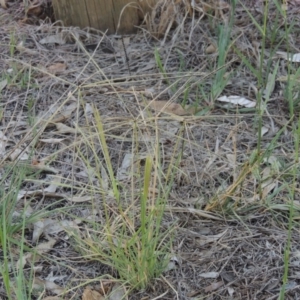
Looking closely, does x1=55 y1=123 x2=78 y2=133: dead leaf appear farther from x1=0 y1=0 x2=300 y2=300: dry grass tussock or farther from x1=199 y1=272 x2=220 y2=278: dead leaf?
x1=199 y1=272 x2=220 y2=278: dead leaf

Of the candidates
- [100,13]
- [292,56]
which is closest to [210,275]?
[292,56]

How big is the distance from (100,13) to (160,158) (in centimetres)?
113

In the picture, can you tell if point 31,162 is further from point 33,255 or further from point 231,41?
point 231,41

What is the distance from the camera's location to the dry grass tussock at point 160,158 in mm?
2045

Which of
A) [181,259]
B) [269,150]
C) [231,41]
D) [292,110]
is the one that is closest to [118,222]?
[181,259]

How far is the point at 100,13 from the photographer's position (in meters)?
3.27

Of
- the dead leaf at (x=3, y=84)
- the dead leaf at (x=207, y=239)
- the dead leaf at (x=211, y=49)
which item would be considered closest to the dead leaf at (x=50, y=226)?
the dead leaf at (x=207, y=239)

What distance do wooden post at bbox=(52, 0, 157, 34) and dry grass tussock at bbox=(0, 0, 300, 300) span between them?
56mm

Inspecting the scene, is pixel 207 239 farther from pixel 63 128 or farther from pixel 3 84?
pixel 3 84

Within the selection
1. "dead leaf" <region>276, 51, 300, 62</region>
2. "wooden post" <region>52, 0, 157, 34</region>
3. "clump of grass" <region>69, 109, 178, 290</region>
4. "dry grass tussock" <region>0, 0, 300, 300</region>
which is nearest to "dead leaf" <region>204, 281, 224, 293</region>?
"dry grass tussock" <region>0, 0, 300, 300</region>

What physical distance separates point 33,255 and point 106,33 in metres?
1.49

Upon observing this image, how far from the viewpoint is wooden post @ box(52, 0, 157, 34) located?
3.25m

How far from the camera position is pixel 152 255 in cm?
194

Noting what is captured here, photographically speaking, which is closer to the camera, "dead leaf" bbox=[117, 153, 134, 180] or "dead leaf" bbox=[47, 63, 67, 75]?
"dead leaf" bbox=[117, 153, 134, 180]
